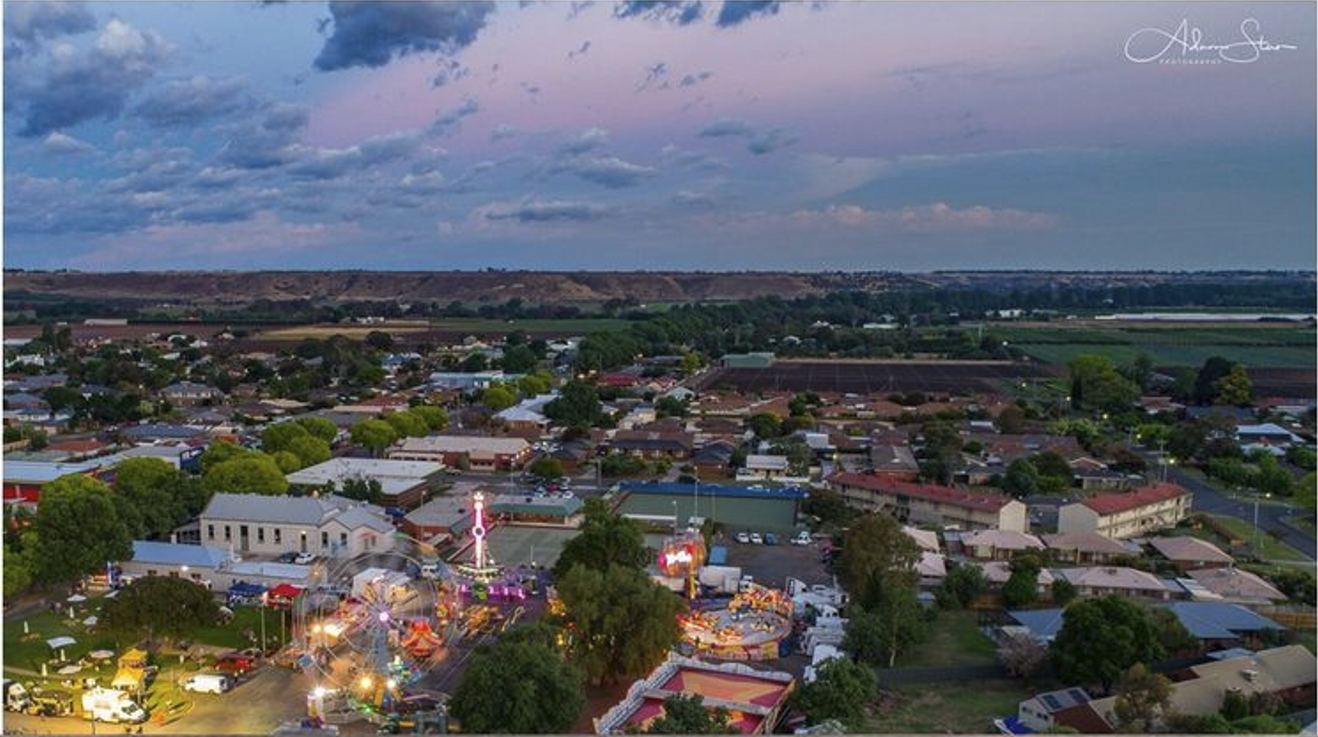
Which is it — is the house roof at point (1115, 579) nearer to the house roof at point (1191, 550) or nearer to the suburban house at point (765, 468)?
the house roof at point (1191, 550)

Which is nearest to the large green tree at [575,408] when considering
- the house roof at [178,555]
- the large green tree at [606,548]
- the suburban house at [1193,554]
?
the house roof at [178,555]

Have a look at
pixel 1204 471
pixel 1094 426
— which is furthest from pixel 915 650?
pixel 1094 426

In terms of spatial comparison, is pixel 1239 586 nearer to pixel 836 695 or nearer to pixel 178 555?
pixel 836 695

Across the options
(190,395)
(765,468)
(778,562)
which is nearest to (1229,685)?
(778,562)

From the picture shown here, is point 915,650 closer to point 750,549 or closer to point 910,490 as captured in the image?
point 750,549

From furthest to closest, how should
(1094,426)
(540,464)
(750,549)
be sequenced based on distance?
(1094,426)
(540,464)
(750,549)
